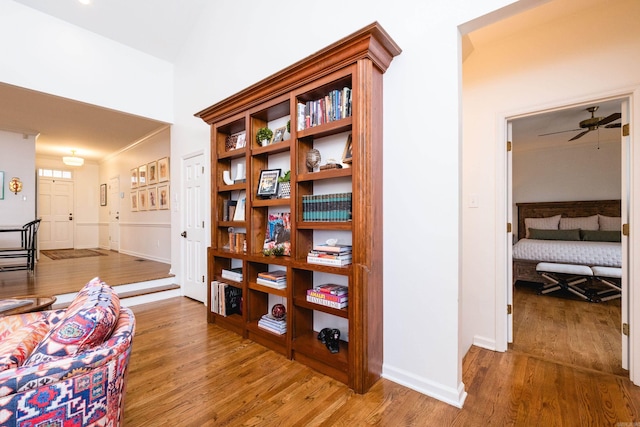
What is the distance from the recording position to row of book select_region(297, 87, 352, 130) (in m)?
2.03

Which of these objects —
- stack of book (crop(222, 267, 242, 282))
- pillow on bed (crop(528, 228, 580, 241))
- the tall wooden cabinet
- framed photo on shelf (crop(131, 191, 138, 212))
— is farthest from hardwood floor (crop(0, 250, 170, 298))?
pillow on bed (crop(528, 228, 580, 241))

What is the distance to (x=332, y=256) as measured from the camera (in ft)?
6.64

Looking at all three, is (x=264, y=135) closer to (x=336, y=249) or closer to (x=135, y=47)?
(x=336, y=249)

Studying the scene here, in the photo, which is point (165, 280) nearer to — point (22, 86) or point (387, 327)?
point (22, 86)

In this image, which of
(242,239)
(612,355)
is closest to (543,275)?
(612,355)

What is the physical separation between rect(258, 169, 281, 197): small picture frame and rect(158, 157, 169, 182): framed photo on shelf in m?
3.87

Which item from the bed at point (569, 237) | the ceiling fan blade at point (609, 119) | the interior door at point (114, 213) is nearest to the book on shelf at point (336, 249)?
the ceiling fan blade at point (609, 119)

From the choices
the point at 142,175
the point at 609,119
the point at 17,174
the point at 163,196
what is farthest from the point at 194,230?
the point at 609,119

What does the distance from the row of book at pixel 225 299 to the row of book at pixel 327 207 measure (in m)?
1.30

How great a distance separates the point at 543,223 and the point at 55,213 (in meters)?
12.2

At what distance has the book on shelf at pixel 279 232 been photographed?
246cm

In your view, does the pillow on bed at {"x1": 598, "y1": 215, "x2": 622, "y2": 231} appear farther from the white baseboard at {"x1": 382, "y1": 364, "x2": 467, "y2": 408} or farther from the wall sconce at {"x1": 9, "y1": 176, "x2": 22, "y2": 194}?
the wall sconce at {"x1": 9, "y1": 176, "x2": 22, "y2": 194}

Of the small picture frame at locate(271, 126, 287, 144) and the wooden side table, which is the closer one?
the wooden side table

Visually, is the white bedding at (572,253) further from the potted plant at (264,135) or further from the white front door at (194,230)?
the white front door at (194,230)
